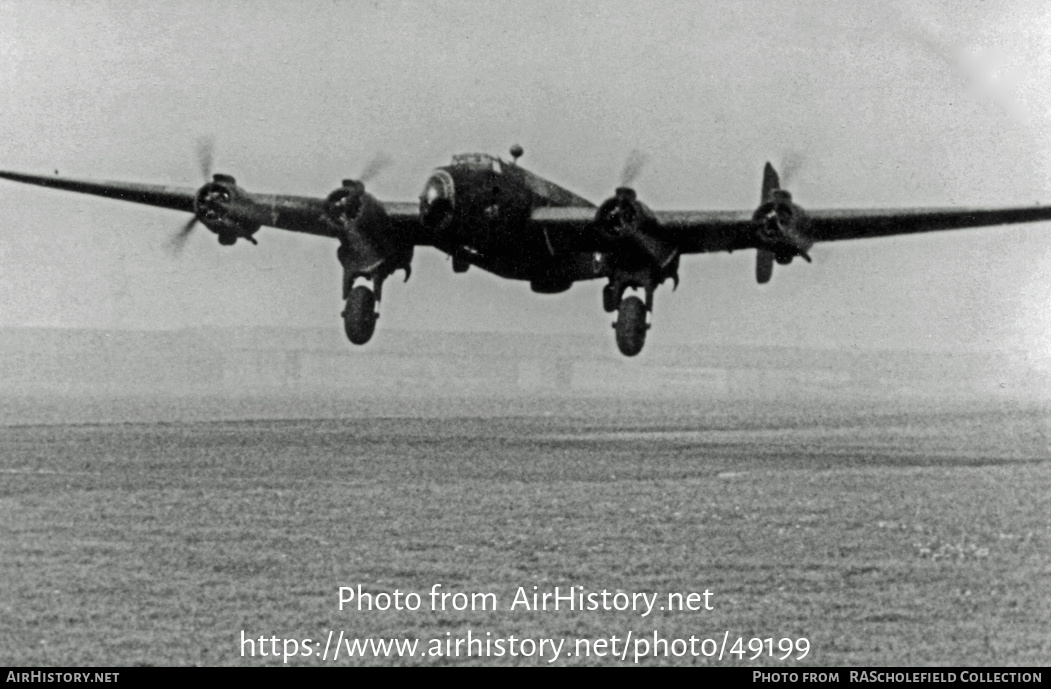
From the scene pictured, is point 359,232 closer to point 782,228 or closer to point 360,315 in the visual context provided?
point 360,315

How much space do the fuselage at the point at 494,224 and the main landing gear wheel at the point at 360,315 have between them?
2929 mm

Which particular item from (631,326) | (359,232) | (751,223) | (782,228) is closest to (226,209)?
(359,232)

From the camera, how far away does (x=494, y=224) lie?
36.3 m

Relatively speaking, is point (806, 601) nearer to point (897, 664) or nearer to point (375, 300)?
point (897, 664)

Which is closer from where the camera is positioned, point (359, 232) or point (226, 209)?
point (359, 232)

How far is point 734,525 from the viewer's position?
67.1m

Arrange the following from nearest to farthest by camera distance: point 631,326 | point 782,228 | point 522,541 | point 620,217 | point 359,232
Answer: point 782,228 < point 631,326 < point 359,232 < point 620,217 < point 522,541

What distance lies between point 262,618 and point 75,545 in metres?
18.9

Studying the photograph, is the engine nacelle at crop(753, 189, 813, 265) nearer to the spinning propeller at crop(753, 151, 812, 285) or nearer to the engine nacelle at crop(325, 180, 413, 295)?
the spinning propeller at crop(753, 151, 812, 285)

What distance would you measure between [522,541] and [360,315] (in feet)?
95.8

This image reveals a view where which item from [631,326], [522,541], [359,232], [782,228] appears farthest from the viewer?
[522,541]

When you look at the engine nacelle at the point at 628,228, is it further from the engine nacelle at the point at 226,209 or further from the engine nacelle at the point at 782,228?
the engine nacelle at the point at 226,209

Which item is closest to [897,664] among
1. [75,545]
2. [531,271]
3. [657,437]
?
[531,271]

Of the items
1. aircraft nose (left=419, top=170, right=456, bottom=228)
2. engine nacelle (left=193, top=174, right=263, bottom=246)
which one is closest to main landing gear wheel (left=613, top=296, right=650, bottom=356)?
aircraft nose (left=419, top=170, right=456, bottom=228)
